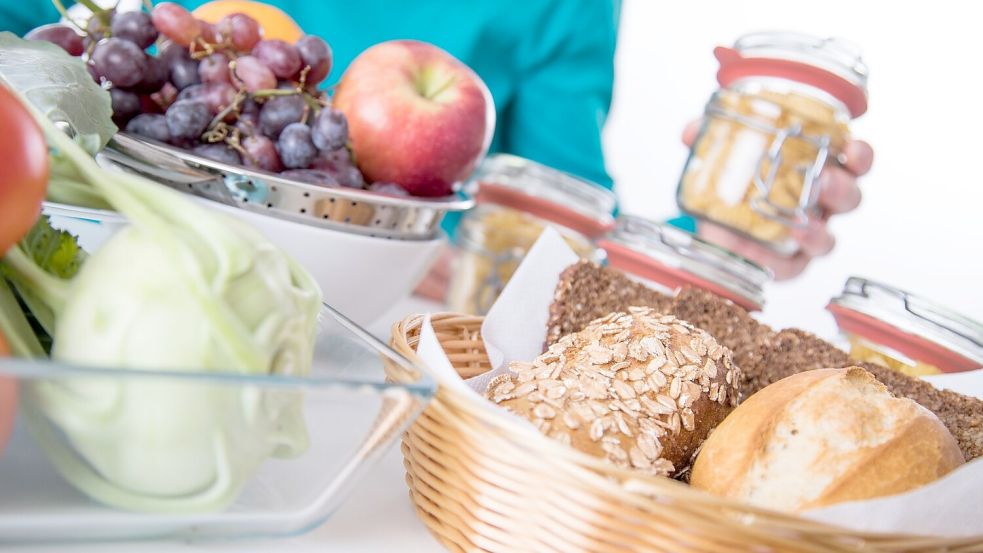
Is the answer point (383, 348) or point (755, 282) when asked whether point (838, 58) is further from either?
point (383, 348)

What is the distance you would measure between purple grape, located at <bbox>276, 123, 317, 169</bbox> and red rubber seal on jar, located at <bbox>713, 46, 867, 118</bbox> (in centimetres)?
54

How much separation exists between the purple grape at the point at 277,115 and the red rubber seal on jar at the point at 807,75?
1.75 feet

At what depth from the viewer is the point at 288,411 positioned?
316 mm

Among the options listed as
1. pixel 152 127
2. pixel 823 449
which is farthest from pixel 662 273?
pixel 152 127

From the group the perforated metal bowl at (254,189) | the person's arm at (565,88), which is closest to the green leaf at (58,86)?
the perforated metal bowl at (254,189)

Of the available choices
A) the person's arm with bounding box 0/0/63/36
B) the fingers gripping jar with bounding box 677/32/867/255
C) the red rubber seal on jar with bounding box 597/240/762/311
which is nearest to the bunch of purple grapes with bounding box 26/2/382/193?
the red rubber seal on jar with bounding box 597/240/762/311

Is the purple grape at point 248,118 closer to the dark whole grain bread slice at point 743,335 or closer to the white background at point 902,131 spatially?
the dark whole grain bread slice at point 743,335

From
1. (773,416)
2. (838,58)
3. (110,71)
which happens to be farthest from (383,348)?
(838,58)

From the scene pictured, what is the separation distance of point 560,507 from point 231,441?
161 mm

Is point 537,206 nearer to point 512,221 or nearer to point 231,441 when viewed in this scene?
point 512,221

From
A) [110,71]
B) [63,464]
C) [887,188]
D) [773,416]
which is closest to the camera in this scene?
[63,464]

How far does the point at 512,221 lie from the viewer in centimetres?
100

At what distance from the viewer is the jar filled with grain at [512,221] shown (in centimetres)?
99

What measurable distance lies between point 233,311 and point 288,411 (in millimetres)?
43
